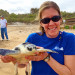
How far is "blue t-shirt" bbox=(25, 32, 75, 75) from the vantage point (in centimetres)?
163

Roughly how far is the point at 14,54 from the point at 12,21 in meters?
25.1

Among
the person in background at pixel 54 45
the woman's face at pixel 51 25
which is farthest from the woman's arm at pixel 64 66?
the woman's face at pixel 51 25

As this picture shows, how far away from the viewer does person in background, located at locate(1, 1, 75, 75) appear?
1558mm

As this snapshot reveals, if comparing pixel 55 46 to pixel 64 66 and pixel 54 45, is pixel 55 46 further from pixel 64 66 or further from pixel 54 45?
pixel 64 66

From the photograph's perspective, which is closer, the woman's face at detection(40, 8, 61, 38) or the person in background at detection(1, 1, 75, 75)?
the person in background at detection(1, 1, 75, 75)

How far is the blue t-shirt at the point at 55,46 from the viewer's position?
1629mm

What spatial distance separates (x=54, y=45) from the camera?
169 cm

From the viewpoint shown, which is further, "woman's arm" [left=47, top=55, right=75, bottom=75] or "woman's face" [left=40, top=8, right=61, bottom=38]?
"woman's face" [left=40, top=8, right=61, bottom=38]

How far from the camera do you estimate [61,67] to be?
1557 mm

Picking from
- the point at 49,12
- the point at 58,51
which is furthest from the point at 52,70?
the point at 49,12

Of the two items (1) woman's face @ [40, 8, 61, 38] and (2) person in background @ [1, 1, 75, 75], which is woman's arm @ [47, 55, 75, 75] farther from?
(1) woman's face @ [40, 8, 61, 38]

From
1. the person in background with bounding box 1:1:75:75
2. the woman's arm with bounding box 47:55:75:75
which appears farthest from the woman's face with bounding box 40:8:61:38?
the woman's arm with bounding box 47:55:75:75

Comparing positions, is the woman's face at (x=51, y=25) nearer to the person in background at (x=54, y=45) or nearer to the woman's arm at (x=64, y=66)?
the person in background at (x=54, y=45)

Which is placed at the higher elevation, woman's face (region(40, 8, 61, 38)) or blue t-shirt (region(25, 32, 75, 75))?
woman's face (region(40, 8, 61, 38))
